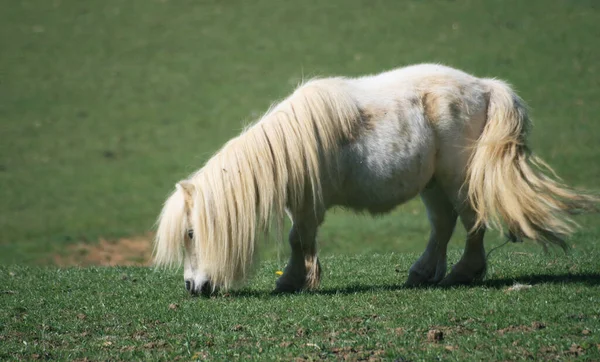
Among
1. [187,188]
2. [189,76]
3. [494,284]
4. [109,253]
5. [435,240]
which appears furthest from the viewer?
[189,76]

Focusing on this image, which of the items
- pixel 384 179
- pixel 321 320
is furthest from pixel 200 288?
pixel 384 179

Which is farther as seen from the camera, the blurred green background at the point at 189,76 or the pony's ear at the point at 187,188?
the blurred green background at the point at 189,76

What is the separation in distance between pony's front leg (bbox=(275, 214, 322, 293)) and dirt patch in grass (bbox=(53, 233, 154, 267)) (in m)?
8.50

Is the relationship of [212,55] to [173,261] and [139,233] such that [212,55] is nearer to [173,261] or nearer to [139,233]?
[139,233]

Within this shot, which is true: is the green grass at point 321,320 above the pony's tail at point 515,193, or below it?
below

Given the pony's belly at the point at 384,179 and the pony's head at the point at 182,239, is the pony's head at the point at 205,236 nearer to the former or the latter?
the pony's head at the point at 182,239

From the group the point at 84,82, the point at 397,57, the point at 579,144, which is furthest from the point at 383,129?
the point at 84,82

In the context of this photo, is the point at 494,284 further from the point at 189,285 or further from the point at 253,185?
the point at 189,285

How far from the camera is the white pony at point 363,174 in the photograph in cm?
727

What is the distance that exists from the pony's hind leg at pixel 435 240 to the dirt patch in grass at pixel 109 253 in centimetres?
862

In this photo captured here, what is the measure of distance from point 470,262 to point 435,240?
0.45 metres

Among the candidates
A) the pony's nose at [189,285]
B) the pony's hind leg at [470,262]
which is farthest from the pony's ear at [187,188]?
the pony's hind leg at [470,262]

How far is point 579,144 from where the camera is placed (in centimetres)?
2156

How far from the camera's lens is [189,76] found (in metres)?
27.2
